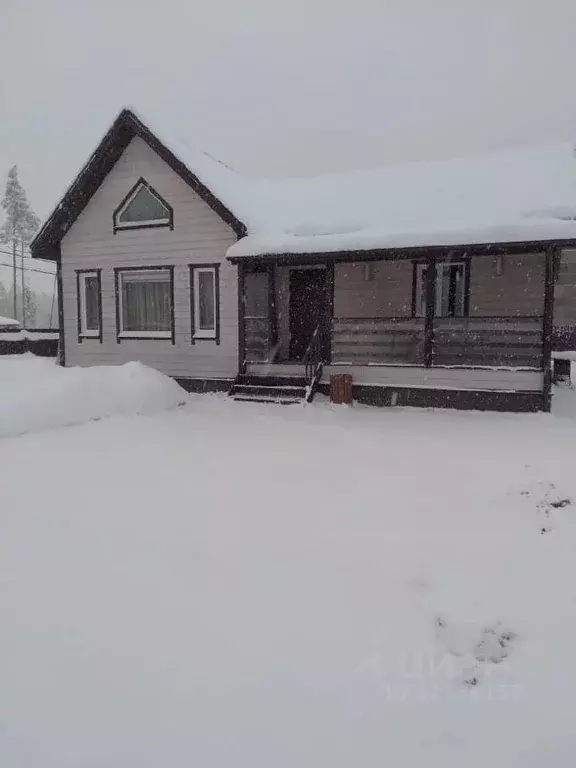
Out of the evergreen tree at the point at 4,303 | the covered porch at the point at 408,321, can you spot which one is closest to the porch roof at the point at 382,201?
the covered porch at the point at 408,321

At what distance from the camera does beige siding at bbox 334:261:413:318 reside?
42.2 ft

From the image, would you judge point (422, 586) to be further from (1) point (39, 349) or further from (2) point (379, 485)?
(1) point (39, 349)

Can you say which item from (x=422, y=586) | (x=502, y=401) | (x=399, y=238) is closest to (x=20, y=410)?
(x=422, y=586)

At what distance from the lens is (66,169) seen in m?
66.4

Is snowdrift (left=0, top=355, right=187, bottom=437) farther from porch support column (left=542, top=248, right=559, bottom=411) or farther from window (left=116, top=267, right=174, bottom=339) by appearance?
porch support column (left=542, top=248, right=559, bottom=411)

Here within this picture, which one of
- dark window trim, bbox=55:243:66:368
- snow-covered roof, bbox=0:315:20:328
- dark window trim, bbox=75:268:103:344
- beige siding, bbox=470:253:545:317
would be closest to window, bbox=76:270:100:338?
dark window trim, bbox=75:268:103:344

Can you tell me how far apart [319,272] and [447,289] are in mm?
3283

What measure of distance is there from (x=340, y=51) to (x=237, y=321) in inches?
494

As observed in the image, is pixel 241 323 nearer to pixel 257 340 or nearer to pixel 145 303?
pixel 257 340

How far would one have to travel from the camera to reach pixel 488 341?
34.1ft

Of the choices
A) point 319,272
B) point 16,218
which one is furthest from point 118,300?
point 16,218

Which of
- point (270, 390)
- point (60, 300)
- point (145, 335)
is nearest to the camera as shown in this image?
point (270, 390)

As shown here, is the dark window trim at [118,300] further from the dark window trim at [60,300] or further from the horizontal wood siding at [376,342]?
the horizontal wood siding at [376,342]

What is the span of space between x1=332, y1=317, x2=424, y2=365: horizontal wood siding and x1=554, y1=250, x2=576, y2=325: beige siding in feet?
15.9
